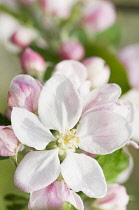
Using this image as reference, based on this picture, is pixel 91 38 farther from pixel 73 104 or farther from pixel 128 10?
pixel 73 104

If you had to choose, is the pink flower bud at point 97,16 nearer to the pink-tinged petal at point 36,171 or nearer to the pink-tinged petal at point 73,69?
the pink-tinged petal at point 73,69

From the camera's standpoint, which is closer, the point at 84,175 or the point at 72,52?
the point at 84,175

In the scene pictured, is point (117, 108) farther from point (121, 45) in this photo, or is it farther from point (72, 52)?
point (121, 45)

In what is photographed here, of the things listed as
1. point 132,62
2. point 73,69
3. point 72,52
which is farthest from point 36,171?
point 132,62

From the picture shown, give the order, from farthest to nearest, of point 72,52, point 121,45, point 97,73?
point 121,45 → point 72,52 → point 97,73

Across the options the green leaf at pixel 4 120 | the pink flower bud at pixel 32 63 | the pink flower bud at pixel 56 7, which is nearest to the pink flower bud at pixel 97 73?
the pink flower bud at pixel 32 63

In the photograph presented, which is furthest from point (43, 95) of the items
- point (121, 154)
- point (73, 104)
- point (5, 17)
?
point (5, 17)

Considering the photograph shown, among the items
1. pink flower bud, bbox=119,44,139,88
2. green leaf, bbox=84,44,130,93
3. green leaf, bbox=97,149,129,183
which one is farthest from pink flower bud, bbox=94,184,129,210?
pink flower bud, bbox=119,44,139,88
